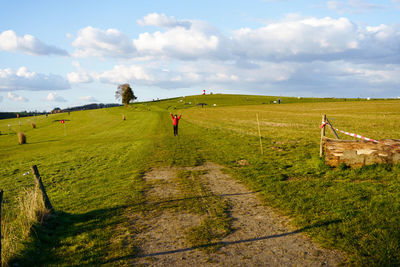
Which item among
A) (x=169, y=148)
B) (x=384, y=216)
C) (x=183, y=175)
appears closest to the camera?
(x=384, y=216)

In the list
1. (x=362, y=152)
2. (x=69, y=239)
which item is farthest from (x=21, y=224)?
(x=362, y=152)

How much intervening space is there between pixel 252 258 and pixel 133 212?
171 inches

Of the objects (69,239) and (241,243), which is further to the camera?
(69,239)

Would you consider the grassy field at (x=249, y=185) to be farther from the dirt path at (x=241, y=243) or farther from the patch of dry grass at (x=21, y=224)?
the dirt path at (x=241, y=243)

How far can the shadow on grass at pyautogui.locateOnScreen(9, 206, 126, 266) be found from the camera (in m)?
6.24

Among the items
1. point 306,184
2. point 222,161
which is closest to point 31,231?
point 306,184

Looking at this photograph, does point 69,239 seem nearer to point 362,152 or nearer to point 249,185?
point 249,185

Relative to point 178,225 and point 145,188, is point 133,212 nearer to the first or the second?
point 178,225

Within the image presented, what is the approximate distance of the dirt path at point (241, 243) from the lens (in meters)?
5.94

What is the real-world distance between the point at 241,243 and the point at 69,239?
4.43m

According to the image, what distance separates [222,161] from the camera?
53.8ft

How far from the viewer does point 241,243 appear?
6699mm

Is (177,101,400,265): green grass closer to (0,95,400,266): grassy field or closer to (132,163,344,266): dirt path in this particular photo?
(0,95,400,266): grassy field

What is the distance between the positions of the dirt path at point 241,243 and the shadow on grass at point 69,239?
3.52 feet
